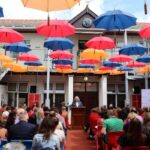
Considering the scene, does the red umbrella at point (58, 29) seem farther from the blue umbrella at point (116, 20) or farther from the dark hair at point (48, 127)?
the dark hair at point (48, 127)

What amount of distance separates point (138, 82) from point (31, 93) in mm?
7783

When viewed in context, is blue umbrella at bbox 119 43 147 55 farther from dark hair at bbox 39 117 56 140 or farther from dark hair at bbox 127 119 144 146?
dark hair at bbox 39 117 56 140

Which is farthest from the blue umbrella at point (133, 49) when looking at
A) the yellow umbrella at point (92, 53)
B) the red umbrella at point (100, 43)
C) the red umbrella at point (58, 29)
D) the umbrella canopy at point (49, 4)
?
the umbrella canopy at point (49, 4)

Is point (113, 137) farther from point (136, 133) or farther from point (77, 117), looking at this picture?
point (77, 117)

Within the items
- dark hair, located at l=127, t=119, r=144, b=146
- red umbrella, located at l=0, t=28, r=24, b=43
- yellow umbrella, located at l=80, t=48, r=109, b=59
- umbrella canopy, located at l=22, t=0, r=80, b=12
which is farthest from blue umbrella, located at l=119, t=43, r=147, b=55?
dark hair, located at l=127, t=119, r=144, b=146

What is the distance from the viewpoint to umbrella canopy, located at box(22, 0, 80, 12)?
951 cm

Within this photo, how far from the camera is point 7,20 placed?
2900 cm

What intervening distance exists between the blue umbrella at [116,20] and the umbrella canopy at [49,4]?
319 centimetres

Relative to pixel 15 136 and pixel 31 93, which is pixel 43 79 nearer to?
pixel 31 93

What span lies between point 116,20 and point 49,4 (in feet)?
11.6

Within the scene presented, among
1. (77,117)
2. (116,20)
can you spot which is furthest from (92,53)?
(116,20)

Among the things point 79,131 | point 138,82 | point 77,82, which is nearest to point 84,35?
point 77,82

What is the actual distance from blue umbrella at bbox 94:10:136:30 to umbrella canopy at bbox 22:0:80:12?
3.19m

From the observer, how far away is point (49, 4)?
9.80 meters
